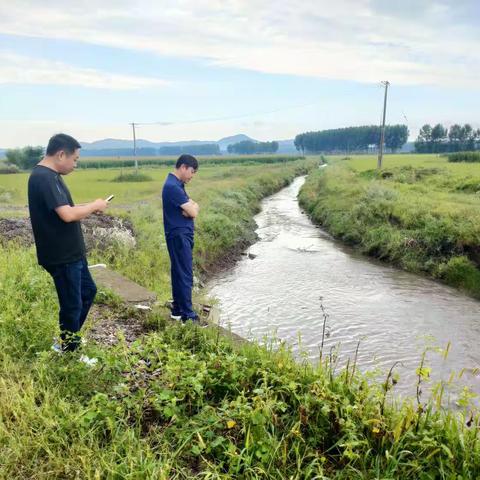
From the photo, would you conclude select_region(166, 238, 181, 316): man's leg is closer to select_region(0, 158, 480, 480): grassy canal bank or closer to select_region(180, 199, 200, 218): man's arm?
select_region(180, 199, 200, 218): man's arm

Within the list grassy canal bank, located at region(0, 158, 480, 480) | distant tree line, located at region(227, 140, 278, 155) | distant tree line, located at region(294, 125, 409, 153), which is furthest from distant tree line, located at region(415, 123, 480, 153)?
grassy canal bank, located at region(0, 158, 480, 480)

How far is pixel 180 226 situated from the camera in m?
5.68

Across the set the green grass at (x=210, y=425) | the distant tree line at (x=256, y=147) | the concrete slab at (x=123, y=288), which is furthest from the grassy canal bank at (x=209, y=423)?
the distant tree line at (x=256, y=147)

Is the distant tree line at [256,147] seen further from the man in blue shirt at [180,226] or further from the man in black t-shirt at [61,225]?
the man in black t-shirt at [61,225]

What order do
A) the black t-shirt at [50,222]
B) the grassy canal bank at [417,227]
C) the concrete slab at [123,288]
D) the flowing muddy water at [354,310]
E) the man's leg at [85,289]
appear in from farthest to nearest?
the grassy canal bank at [417,227] → the flowing muddy water at [354,310] → the concrete slab at [123,288] → the man's leg at [85,289] → the black t-shirt at [50,222]

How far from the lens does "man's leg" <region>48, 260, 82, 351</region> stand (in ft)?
13.2

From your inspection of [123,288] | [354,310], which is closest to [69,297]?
[123,288]

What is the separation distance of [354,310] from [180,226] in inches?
196

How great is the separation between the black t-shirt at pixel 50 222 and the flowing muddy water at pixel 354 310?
218 cm

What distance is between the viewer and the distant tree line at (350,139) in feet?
409

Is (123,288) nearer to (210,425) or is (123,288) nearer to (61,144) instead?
(61,144)

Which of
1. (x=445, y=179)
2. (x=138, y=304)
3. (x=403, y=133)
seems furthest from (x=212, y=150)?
(x=138, y=304)

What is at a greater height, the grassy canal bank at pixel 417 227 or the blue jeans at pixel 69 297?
the blue jeans at pixel 69 297

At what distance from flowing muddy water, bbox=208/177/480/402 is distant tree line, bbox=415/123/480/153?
99541 mm
